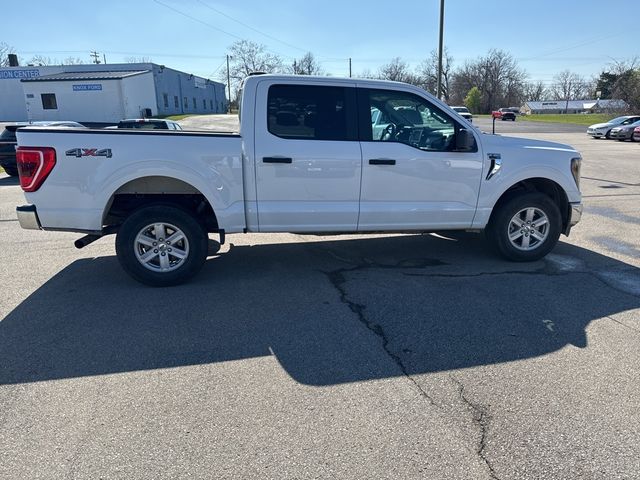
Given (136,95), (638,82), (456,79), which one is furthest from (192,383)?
(456,79)

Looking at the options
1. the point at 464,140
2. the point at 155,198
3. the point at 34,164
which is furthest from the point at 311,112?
the point at 34,164

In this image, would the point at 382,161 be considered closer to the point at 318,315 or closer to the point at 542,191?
the point at 318,315

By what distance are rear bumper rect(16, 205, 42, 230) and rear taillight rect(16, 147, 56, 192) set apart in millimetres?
196

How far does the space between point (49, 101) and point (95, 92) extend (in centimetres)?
456

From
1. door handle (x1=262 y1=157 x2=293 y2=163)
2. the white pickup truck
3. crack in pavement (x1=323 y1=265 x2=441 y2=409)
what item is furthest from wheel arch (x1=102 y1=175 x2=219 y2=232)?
crack in pavement (x1=323 y1=265 x2=441 y2=409)

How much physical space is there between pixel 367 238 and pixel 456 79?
A: 108 metres

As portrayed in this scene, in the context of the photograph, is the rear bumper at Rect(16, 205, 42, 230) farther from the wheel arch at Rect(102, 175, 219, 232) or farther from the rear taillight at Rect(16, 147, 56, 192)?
the wheel arch at Rect(102, 175, 219, 232)

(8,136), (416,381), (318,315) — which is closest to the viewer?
(416,381)

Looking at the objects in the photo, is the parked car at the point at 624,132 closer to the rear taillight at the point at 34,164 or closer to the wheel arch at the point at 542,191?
the wheel arch at the point at 542,191

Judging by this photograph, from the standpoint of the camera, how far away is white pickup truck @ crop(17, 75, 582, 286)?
4.62 m

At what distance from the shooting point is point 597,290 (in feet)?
16.1

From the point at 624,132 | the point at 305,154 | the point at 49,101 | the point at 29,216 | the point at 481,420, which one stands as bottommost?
the point at 481,420

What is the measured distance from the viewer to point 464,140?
16.7 ft

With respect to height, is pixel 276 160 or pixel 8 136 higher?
pixel 8 136
